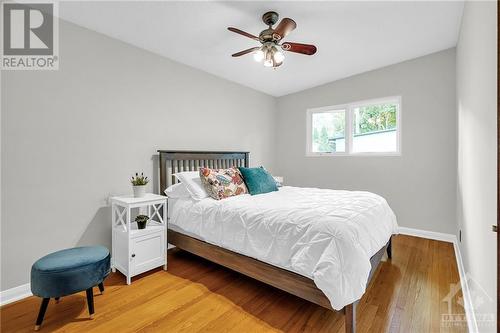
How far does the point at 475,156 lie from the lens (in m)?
1.74

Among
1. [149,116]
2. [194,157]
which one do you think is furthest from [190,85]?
[194,157]

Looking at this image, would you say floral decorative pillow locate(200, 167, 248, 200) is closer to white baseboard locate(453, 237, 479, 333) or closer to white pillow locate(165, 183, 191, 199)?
white pillow locate(165, 183, 191, 199)

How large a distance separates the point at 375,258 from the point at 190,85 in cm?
310

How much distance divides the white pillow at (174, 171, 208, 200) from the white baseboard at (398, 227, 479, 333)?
2.43 metres

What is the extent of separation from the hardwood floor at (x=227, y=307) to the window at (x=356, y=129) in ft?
6.67

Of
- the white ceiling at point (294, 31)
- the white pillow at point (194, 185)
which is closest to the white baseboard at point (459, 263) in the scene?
the white pillow at point (194, 185)

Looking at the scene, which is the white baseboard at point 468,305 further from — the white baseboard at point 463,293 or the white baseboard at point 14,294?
the white baseboard at point 14,294

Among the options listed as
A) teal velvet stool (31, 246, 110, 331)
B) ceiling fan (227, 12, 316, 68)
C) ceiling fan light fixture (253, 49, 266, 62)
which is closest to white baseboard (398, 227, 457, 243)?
ceiling fan (227, 12, 316, 68)

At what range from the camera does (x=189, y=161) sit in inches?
134

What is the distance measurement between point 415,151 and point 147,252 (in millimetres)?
3863

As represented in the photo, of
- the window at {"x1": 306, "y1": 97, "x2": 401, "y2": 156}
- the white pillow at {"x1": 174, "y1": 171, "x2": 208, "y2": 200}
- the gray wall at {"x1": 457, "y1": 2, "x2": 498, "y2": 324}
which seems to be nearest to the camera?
the gray wall at {"x1": 457, "y1": 2, "x2": 498, "y2": 324}

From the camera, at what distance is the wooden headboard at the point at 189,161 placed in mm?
3057

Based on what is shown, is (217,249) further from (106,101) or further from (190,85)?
(190,85)

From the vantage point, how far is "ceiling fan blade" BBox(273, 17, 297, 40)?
2.12 meters
